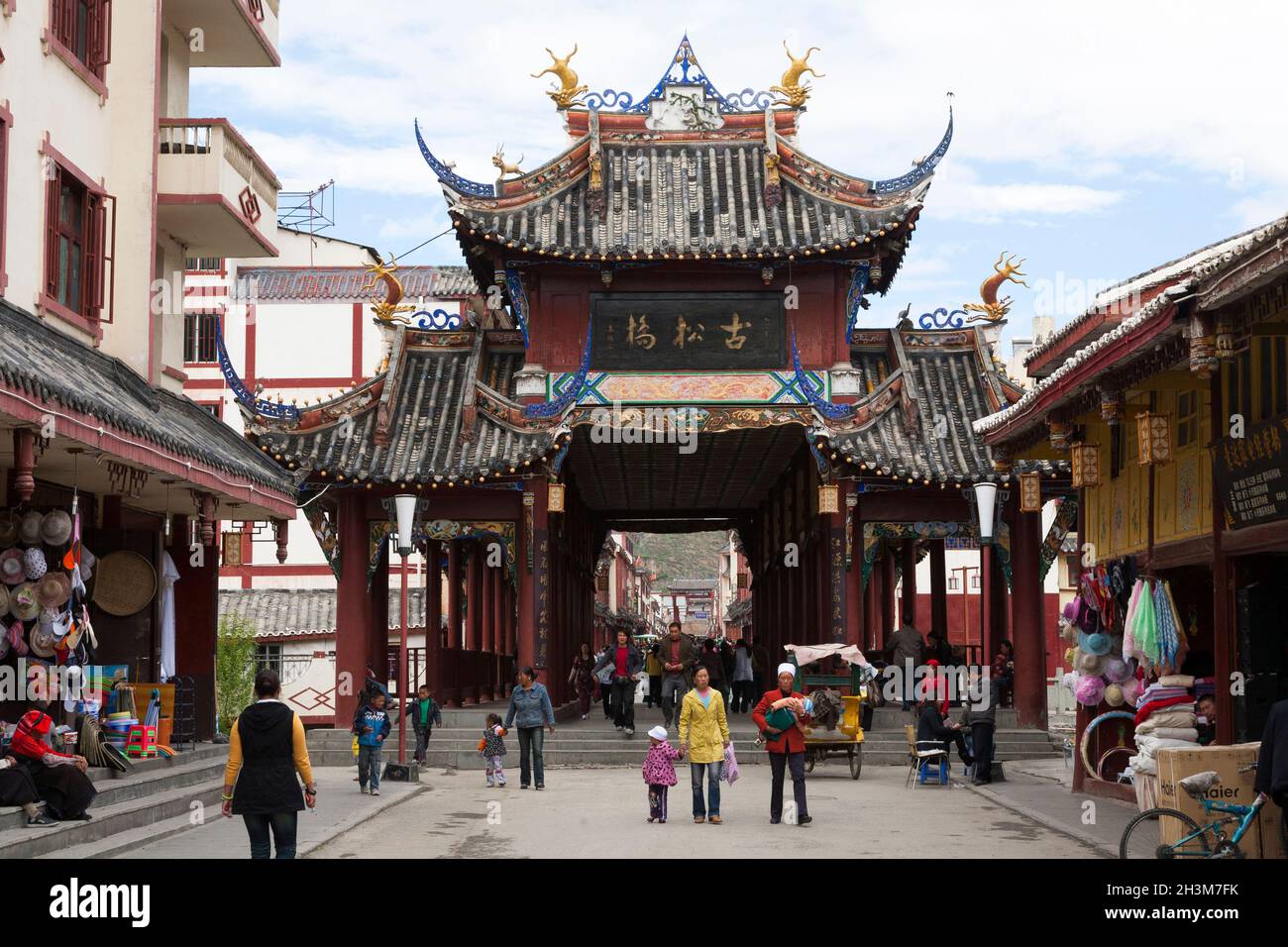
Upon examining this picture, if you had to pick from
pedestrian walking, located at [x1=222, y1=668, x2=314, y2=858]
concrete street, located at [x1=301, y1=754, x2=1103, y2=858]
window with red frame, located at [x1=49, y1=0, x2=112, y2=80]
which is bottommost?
concrete street, located at [x1=301, y1=754, x2=1103, y2=858]

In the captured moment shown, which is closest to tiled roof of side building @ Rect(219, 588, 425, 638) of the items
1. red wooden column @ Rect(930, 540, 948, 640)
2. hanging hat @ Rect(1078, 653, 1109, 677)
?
red wooden column @ Rect(930, 540, 948, 640)

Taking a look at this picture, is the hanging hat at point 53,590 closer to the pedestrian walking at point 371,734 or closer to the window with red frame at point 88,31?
the pedestrian walking at point 371,734

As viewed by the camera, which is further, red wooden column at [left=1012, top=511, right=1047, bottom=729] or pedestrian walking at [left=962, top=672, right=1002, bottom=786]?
red wooden column at [left=1012, top=511, right=1047, bottom=729]

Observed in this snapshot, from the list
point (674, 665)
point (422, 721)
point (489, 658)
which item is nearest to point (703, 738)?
point (422, 721)

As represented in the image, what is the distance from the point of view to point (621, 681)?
2705 cm

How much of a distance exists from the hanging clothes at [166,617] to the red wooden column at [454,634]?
37.9 ft

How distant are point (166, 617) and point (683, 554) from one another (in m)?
168

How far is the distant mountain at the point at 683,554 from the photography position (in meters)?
178

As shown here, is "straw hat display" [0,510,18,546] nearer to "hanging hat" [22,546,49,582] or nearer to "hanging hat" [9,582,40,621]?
"hanging hat" [22,546,49,582]

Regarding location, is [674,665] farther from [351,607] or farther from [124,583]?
[124,583]

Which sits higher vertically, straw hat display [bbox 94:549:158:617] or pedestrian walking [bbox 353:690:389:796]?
straw hat display [bbox 94:549:158:617]

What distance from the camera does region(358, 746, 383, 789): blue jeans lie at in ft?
64.3

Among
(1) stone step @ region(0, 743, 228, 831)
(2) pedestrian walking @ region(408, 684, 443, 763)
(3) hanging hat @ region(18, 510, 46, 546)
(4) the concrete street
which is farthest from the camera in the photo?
(2) pedestrian walking @ region(408, 684, 443, 763)

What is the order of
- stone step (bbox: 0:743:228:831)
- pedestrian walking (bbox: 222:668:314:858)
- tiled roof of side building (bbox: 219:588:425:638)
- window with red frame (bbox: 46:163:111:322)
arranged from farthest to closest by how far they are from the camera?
tiled roof of side building (bbox: 219:588:425:638)
window with red frame (bbox: 46:163:111:322)
stone step (bbox: 0:743:228:831)
pedestrian walking (bbox: 222:668:314:858)
